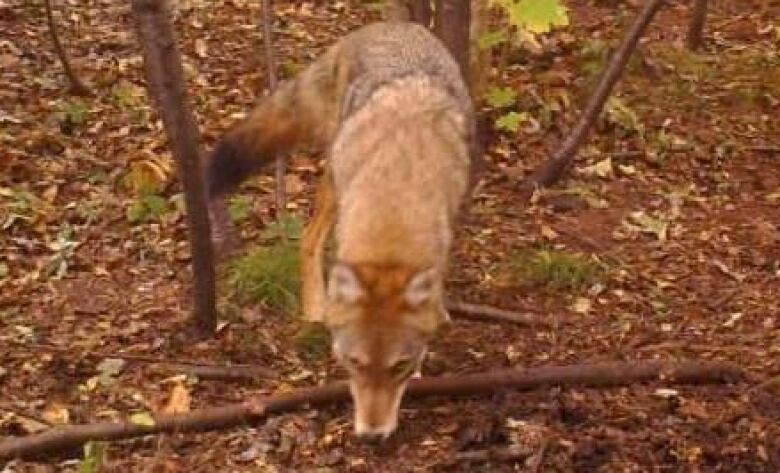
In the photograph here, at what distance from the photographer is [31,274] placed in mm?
7297

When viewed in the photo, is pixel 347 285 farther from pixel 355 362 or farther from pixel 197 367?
pixel 197 367

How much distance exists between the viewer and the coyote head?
5164mm

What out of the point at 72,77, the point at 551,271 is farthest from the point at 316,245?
the point at 72,77

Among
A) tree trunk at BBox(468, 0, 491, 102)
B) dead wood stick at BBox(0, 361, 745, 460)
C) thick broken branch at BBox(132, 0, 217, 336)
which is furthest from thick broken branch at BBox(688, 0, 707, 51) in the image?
thick broken branch at BBox(132, 0, 217, 336)

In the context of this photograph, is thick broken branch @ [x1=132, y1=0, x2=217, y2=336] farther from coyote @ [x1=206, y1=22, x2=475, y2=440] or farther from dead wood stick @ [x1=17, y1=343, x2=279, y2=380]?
coyote @ [x1=206, y1=22, x2=475, y2=440]

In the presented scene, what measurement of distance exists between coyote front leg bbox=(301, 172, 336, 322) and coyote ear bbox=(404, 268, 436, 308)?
1514mm

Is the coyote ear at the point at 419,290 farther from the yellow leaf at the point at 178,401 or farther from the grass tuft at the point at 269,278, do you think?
the grass tuft at the point at 269,278

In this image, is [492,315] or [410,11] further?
[410,11]

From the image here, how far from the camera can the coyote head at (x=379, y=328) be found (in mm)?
5164

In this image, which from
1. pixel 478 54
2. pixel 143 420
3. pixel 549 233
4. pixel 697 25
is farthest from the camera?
pixel 697 25

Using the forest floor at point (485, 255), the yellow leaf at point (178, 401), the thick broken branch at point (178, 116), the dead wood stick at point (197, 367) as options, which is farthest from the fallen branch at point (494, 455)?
the thick broken branch at point (178, 116)

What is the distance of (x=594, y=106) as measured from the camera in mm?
7930

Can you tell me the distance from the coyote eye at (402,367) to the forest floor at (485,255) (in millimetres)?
457

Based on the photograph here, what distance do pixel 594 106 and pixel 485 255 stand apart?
4.20 feet
